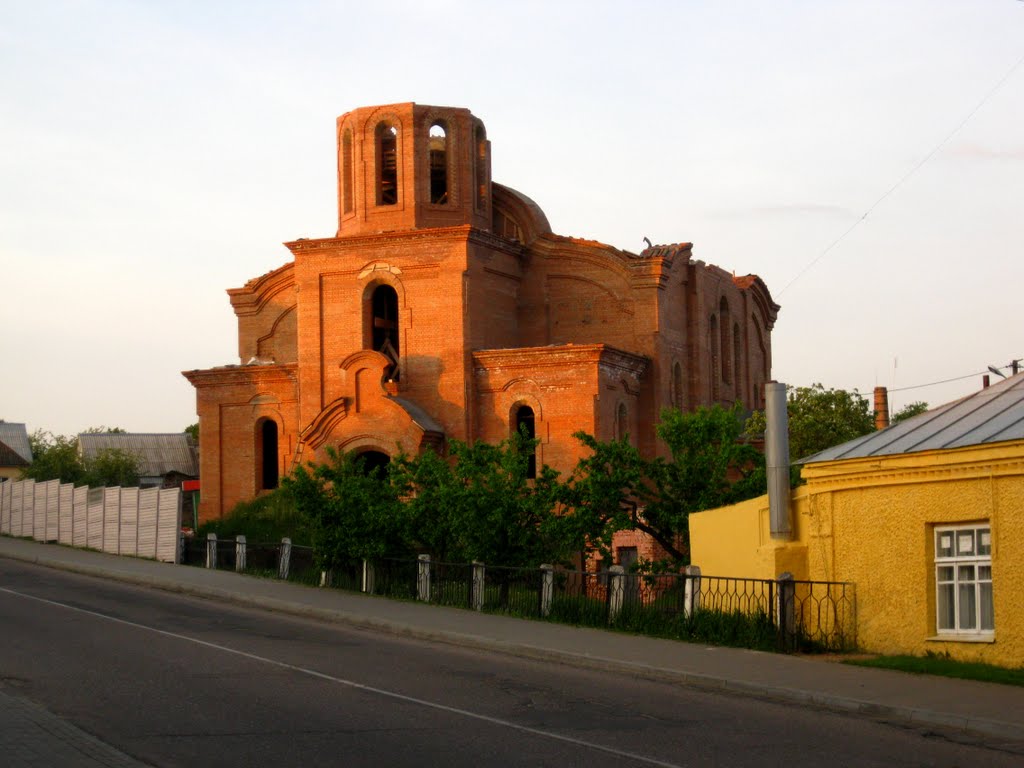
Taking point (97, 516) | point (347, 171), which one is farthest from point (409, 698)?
point (347, 171)

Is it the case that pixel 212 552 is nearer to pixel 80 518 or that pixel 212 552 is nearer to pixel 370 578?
pixel 370 578

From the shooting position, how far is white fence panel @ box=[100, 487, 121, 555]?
3784cm

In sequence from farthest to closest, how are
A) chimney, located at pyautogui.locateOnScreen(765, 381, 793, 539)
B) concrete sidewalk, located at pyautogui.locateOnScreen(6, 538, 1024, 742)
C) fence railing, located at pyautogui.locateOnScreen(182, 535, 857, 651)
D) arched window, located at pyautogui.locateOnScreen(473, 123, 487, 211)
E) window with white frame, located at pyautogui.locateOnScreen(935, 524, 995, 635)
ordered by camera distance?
arched window, located at pyautogui.locateOnScreen(473, 123, 487, 211), chimney, located at pyautogui.locateOnScreen(765, 381, 793, 539), fence railing, located at pyautogui.locateOnScreen(182, 535, 857, 651), window with white frame, located at pyautogui.locateOnScreen(935, 524, 995, 635), concrete sidewalk, located at pyautogui.locateOnScreen(6, 538, 1024, 742)

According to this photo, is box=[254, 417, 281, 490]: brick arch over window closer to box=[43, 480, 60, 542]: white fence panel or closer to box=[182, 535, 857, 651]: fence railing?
box=[43, 480, 60, 542]: white fence panel

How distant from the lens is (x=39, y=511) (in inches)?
1683

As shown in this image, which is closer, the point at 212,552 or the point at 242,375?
the point at 212,552

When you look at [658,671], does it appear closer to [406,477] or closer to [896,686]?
[896,686]

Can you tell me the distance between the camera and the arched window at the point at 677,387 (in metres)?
41.9

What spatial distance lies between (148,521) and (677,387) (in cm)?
1635

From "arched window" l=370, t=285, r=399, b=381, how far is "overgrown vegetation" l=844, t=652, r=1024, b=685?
25165 mm

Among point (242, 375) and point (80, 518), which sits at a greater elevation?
point (242, 375)

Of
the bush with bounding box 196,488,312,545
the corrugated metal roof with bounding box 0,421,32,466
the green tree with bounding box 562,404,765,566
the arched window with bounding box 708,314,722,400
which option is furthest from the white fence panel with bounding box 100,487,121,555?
the corrugated metal roof with bounding box 0,421,32,466

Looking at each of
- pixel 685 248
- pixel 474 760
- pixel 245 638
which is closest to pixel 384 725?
A: pixel 474 760

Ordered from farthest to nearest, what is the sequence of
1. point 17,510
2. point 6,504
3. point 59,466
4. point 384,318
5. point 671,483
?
1. point 59,466
2. point 6,504
3. point 17,510
4. point 384,318
5. point 671,483
